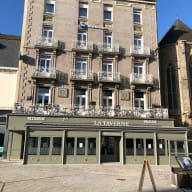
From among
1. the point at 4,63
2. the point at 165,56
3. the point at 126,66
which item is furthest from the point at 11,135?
the point at 165,56

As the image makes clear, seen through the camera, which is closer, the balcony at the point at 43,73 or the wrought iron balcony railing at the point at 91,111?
the wrought iron balcony railing at the point at 91,111

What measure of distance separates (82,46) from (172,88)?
11.2 meters

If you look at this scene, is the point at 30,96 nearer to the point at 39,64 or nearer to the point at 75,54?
the point at 39,64

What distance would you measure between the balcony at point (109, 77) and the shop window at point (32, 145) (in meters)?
8.31

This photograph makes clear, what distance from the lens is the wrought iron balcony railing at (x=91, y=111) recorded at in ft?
58.1

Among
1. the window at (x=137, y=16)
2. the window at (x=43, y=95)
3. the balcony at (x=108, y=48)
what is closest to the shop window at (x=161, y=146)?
the balcony at (x=108, y=48)

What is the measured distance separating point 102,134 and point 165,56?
1367 centimetres

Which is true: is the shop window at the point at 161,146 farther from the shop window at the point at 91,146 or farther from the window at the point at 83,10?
the window at the point at 83,10

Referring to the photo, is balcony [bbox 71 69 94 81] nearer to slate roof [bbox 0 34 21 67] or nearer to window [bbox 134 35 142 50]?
window [bbox 134 35 142 50]

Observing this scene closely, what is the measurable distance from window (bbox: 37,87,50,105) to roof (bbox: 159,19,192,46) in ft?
52.3

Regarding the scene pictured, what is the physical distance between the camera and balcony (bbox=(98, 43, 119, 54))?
20.7 m

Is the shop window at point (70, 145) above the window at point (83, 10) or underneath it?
underneath

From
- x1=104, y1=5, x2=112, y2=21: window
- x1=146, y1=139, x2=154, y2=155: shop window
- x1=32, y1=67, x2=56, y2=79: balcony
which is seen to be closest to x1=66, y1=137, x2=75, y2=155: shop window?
x1=146, y1=139, x2=154, y2=155: shop window

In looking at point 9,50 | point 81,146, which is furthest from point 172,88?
point 9,50
